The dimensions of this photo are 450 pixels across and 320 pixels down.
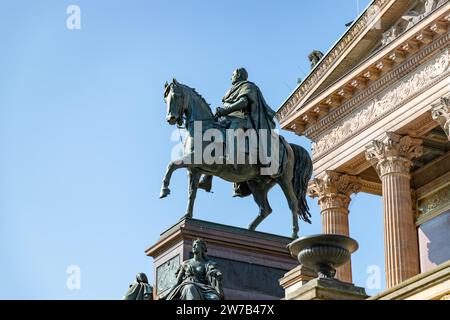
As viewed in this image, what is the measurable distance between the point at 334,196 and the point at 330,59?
4.53 m

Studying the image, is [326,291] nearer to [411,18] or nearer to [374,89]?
[411,18]

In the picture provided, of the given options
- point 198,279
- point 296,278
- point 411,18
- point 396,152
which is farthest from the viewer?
point 411,18

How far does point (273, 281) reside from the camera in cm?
2481

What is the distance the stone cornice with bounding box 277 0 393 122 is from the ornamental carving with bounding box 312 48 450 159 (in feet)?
5.25

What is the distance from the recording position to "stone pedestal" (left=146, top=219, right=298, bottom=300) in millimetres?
24422

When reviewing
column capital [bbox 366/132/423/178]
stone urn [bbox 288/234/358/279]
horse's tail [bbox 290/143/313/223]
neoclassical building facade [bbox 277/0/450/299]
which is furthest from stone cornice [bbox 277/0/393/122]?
stone urn [bbox 288/234/358/279]

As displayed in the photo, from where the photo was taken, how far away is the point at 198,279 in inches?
909

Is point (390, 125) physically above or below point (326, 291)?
above

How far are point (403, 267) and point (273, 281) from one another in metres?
19.0

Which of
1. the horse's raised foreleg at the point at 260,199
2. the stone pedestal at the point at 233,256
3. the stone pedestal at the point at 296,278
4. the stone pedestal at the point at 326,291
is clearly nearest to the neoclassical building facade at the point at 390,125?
the horse's raised foreleg at the point at 260,199

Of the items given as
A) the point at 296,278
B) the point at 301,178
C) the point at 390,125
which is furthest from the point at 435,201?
the point at 296,278

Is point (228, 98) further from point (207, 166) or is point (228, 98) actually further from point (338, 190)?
point (338, 190)

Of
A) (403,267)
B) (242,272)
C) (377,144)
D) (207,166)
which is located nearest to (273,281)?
(242,272)

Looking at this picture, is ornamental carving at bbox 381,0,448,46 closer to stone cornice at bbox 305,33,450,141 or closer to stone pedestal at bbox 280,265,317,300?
stone cornice at bbox 305,33,450,141
